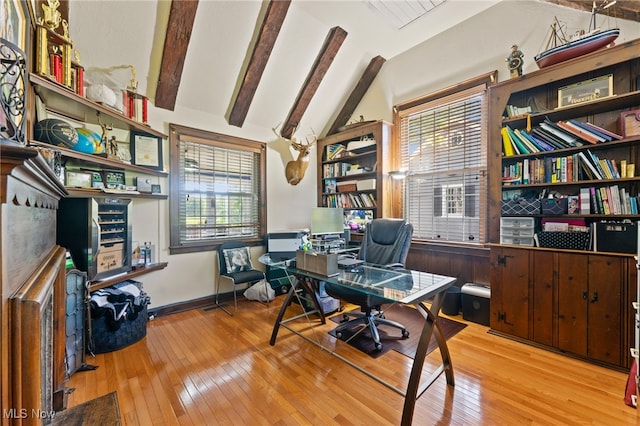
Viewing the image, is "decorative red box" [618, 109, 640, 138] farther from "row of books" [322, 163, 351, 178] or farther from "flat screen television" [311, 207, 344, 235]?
"row of books" [322, 163, 351, 178]

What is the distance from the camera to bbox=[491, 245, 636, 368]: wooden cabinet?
2.02 meters

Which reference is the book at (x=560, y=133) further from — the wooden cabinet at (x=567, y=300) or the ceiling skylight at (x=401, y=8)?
the ceiling skylight at (x=401, y=8)

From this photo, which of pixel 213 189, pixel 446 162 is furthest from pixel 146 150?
pixel 446 162

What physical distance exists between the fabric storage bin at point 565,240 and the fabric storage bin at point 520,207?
219mm

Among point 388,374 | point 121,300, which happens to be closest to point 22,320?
point 388,374

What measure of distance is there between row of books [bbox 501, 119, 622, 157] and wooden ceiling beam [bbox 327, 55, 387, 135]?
7.02 feet

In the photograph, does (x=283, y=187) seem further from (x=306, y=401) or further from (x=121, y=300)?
(x=306, y=401)

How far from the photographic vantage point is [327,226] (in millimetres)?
3018

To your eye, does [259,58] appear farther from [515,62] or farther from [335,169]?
[515,62]

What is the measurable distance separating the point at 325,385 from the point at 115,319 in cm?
191

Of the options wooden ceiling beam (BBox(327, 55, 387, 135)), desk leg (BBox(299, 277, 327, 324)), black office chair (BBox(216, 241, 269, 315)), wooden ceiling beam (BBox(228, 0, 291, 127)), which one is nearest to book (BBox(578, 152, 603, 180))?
desk leg (BBox(299, 277, 327, 324))

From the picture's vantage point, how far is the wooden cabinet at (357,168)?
385cm

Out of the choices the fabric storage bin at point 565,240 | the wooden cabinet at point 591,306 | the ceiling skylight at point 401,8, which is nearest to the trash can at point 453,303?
the wooden cabinet at point 591,306

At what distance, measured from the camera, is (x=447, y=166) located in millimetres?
3451
